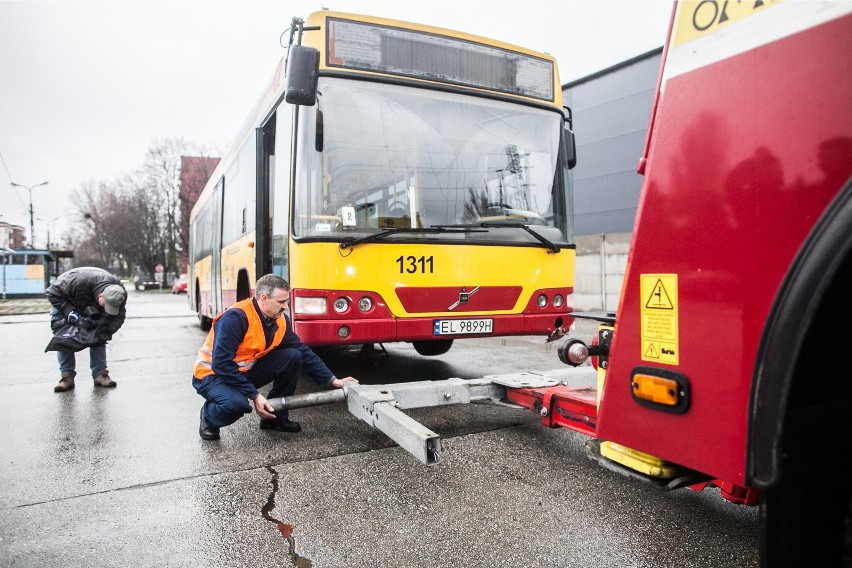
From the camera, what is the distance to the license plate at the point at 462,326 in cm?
511

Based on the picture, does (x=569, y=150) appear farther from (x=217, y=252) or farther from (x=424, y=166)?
(x=217, y=252)

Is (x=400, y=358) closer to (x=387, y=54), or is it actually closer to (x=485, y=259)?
(x=485, y=259)

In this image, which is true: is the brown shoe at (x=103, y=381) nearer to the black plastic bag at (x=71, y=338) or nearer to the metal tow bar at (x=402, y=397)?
the black plastic bag at (x=71, y=338)

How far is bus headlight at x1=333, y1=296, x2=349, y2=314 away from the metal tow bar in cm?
94

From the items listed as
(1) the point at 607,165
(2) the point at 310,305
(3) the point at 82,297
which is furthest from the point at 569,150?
(1) the point at 607,165

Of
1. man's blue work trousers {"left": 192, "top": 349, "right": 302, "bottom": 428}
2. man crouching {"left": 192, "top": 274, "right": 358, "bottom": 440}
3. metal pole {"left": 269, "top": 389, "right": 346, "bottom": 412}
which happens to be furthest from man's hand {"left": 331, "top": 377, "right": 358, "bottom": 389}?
man's blue work trousers {"left": 192, "top": 349, "right": 302, "bottom": 428}

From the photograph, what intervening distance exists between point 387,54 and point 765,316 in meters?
4.29

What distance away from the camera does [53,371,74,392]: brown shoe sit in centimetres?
621

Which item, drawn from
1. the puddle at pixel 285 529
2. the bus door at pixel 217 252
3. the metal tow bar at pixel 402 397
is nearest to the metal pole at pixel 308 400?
the metal tow bar at pixel 402 397

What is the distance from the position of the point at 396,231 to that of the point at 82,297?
367 centimetres

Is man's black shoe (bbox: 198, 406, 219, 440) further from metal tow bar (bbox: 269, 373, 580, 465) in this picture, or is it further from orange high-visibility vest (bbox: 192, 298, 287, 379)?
metal tow bar (bbox: 269, 373, 580, 465)

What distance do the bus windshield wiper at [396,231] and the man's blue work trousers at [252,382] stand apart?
3.14 feet

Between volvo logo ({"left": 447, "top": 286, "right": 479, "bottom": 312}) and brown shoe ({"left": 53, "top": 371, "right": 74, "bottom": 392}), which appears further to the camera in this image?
brown shoe ({"left": 53, "top": 371, "right": 74, "bottom": 392})

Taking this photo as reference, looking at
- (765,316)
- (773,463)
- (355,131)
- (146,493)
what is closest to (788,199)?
(765,316)
